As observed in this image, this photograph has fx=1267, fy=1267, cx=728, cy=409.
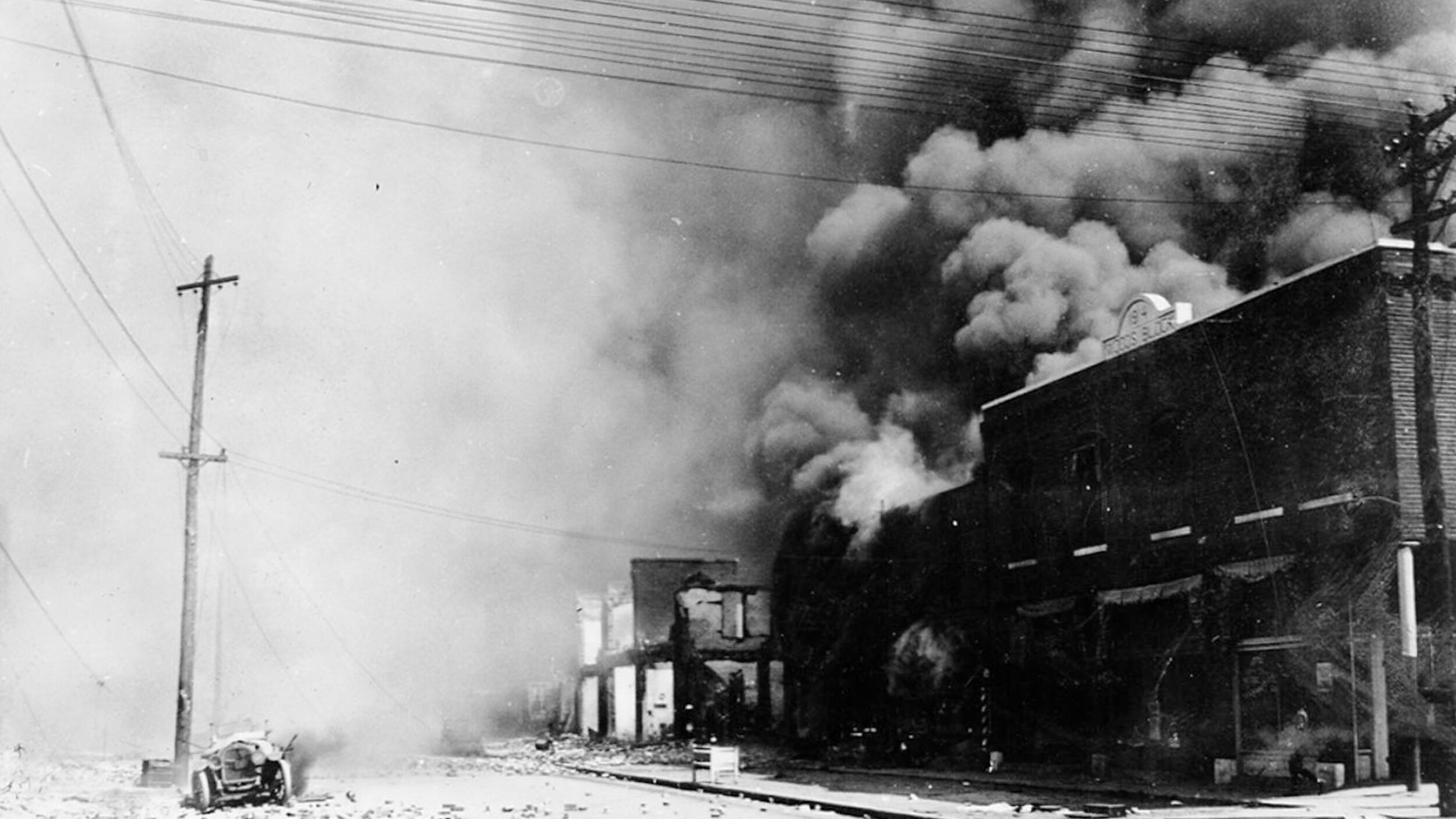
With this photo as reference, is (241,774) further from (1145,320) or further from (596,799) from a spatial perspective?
(1145,320)

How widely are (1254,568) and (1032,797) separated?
534cm

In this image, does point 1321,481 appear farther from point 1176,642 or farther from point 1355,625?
point 1176,642

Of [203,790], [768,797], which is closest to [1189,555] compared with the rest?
[768,797]

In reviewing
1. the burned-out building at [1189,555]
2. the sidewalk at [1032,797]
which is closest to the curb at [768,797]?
the sidewalk at [1032,797]

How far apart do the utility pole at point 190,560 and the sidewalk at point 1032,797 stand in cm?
1017

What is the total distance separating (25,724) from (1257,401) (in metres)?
35.4

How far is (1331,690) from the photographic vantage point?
19.7 metres

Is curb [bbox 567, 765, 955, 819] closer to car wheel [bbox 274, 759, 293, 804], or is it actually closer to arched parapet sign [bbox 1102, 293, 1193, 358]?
car wheel [bbox 274, 759, 293, 804]

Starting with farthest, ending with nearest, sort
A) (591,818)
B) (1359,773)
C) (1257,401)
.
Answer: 1. (1257,401)
2. (1359,773)
3. (591,818)

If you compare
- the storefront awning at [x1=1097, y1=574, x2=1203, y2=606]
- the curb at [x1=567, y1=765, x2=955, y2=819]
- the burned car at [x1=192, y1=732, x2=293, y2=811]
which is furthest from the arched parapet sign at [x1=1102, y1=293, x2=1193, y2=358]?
the burned car at [x1=192, y1=732, x2=293, y2=811]

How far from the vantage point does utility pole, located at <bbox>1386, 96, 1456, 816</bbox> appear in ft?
55.0

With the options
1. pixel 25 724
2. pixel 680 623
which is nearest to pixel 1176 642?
pixel 680 623

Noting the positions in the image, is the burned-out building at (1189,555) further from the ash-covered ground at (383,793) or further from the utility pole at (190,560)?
the utility pole at (190,560)

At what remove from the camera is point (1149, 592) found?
23.8m
